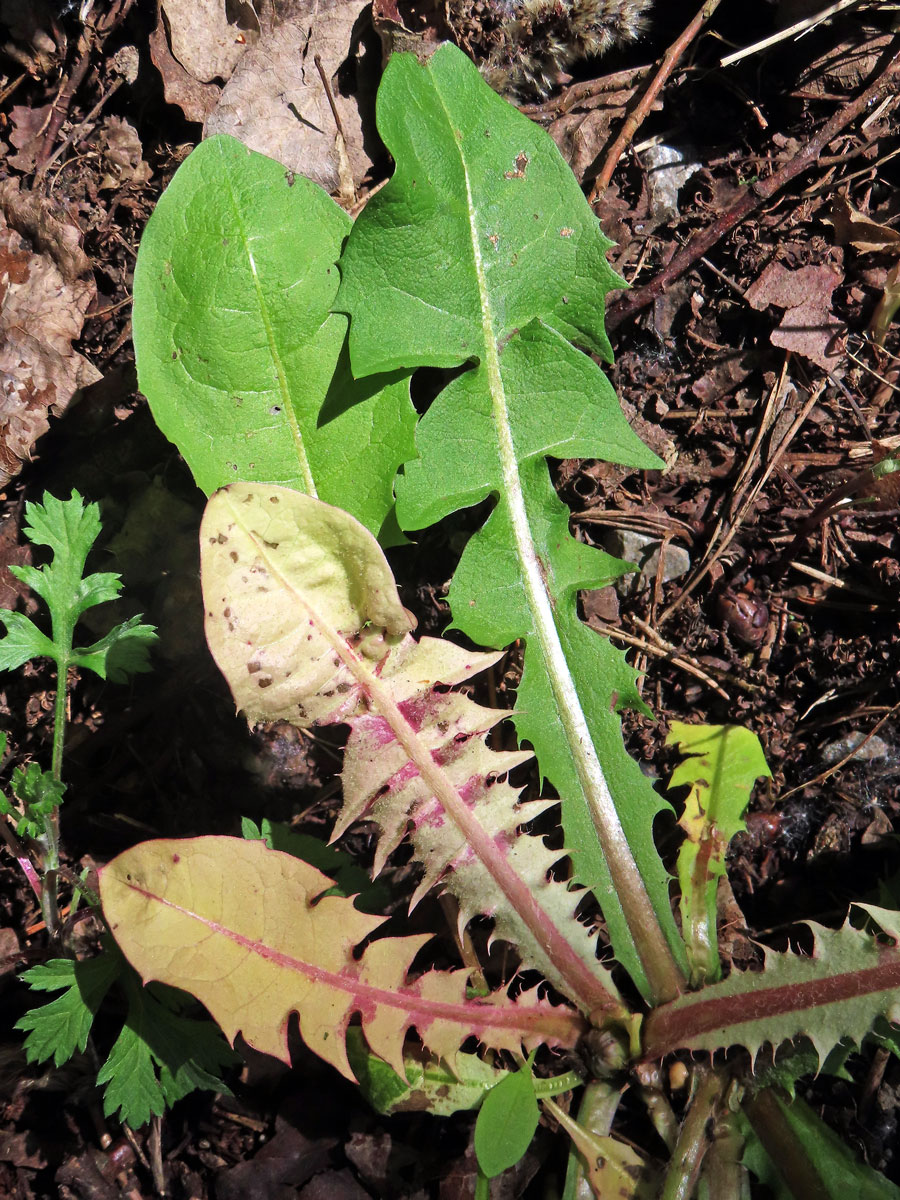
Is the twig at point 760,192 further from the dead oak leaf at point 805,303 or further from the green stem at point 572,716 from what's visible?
the green stem at point 572,716

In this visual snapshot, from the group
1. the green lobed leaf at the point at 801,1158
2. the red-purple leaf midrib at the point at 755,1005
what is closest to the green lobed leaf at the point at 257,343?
the red-purple leaf midrib at the point at 755,1005

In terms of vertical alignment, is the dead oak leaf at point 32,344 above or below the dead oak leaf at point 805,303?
above

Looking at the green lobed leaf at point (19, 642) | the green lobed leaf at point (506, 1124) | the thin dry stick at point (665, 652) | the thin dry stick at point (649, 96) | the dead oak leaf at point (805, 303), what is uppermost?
the thin dry stick at point (649, 96)

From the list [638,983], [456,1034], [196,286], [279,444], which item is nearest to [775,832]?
[638,983]

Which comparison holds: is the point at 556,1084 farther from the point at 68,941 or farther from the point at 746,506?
the point at 746,506

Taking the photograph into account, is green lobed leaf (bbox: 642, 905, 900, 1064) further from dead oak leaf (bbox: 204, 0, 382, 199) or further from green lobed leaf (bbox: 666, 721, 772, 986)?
Result: dead oak leaf (bbox: 204, 0, 382, 199)

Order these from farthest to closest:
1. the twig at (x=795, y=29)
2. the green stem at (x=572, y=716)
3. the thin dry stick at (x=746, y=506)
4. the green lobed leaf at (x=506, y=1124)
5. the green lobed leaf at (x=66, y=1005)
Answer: the thin dry stick at (x=746, y=506), the twig at (x=795, y=29), the green stem at (x=572, y=716), the green lobed leaf at (x=66, y=1005), the green lobed leaf at (x=506, y=1124)

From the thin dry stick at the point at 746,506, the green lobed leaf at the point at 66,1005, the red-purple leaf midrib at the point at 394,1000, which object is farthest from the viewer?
the thin dry stick at the point at 746,506

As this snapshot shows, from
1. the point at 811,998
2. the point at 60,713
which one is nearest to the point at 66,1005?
the point at 60,713
